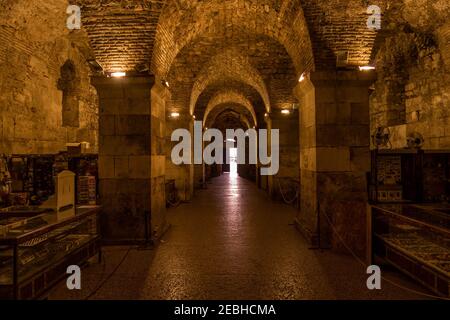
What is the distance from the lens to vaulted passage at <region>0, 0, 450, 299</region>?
4.29 m

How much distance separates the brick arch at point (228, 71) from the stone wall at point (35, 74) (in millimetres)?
4236

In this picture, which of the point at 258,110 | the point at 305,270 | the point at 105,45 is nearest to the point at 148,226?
the point at 305,270

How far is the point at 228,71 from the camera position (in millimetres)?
13789

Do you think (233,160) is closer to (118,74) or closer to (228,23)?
(228,23)

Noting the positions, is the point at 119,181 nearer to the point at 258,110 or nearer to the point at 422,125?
the point at 422,125

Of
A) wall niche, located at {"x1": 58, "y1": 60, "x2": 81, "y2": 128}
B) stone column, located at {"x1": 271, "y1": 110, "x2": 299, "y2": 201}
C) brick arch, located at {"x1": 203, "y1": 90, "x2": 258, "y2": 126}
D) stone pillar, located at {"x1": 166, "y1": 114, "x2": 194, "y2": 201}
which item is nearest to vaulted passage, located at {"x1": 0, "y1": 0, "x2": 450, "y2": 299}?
wall niche, located at {"x1": 58, "y1": 60, "x2": 81, "y2": 128}

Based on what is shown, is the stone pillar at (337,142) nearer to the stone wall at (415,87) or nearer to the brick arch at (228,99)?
the stone wall at (415,87)

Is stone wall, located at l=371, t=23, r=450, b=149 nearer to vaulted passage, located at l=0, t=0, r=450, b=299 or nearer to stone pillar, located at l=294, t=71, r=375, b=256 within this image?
vaulted passage, located at l=0, t=0, r=450, b=299

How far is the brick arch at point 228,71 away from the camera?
39.2 feet

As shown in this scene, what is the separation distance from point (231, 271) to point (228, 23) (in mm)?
6220

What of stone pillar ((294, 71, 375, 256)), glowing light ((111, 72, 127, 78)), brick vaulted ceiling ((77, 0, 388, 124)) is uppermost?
brick vaulted ceiling ((77, 0, 388, 124))

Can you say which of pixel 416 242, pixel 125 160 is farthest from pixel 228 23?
pixel 416 242

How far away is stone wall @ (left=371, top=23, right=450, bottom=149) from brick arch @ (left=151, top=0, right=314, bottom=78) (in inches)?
154
